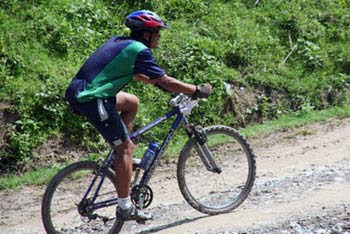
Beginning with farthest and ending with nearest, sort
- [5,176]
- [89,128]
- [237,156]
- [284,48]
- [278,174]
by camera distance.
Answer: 1. [284,48]
2. [89,128]
3. [5,176]
4. [278,174]
5. [237,156]

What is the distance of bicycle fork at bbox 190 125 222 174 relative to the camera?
7000 millimetres

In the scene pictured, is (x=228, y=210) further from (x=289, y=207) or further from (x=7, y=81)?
(x=7, y=81)

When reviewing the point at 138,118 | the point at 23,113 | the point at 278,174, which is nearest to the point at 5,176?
the point at 23,113

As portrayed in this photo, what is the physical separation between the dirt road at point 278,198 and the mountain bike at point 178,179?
7.6 inches

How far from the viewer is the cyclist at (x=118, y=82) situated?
622cm

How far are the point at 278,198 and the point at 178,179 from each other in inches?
44.0

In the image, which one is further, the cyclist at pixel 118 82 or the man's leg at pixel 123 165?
the man's leg at pixel 123 165

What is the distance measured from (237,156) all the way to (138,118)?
2.68m

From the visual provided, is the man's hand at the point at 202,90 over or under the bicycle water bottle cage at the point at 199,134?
over

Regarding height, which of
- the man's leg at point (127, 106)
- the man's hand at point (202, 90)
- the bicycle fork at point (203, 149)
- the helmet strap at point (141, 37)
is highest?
the helmet strap at point (141, 37)

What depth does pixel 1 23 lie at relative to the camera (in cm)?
1133

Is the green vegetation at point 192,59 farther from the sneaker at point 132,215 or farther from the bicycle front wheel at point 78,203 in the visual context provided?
the sneaker at point 132,215

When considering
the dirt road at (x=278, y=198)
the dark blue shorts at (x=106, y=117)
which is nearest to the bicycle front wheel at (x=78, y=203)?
the dirt road at (x=278, y=198)

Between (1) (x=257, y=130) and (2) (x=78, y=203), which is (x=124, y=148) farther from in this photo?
(1) (x=257, y=130)
